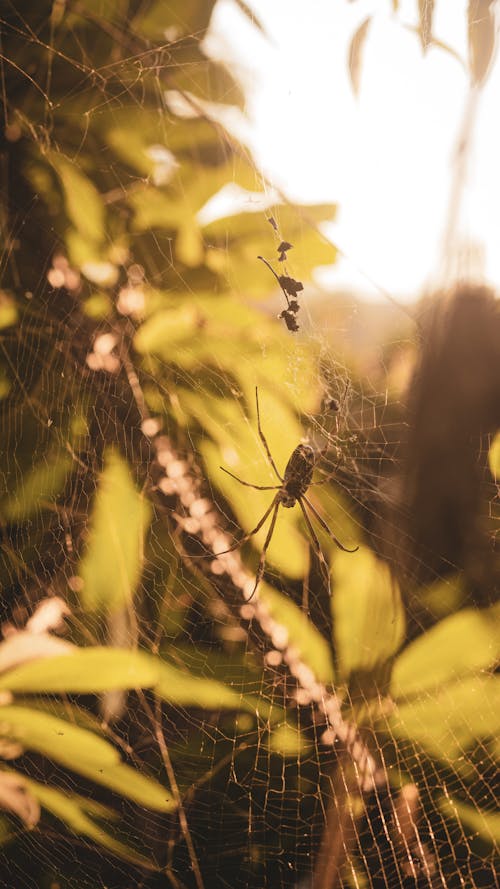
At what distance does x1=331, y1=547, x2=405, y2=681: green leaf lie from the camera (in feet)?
1.90

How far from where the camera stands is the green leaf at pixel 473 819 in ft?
1.91

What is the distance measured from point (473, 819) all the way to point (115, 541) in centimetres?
51

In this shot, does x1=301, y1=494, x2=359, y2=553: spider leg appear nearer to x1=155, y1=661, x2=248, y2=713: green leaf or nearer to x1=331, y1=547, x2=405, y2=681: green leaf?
x1=331, y1=547, x2=405, y2=681: green leaf

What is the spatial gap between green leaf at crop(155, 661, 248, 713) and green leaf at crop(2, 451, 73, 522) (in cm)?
27

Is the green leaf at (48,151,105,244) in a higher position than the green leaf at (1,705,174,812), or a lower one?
higher

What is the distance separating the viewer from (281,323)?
1.97 feet

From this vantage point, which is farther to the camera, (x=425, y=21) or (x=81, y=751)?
(x=81, y=751)

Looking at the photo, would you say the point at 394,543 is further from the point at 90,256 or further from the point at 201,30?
the point at 201,30

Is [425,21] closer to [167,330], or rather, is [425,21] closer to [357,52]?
[357,52]

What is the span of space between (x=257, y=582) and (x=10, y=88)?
736 mm

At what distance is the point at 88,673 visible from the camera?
0.65m

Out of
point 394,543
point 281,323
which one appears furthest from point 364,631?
point 281,323

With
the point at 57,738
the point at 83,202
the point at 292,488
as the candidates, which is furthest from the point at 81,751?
the point at 83,202

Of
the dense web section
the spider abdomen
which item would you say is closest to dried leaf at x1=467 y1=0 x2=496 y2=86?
the dense web section
